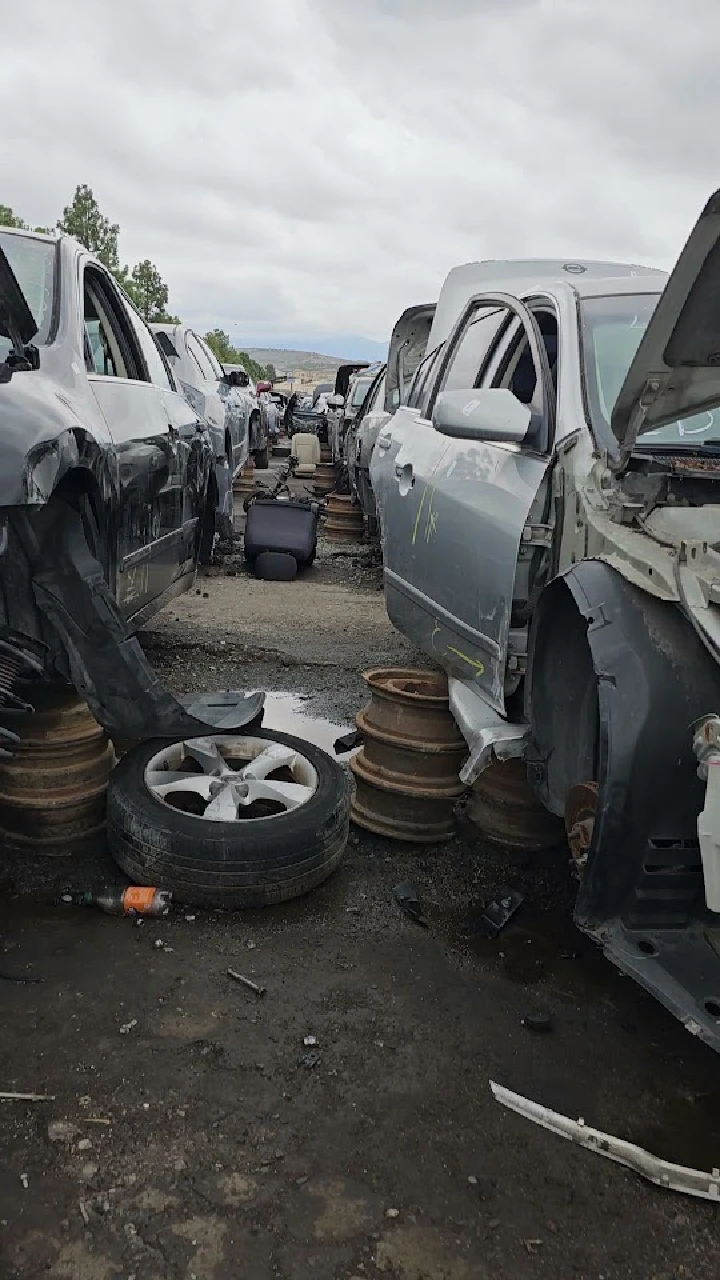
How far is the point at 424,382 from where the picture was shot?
545 cm

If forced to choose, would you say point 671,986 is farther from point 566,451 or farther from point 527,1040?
point 566,451

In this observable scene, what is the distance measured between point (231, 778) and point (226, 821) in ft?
1.18

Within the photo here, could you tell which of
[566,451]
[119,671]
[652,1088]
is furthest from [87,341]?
[652,1088]

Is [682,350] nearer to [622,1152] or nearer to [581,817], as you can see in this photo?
[581,817]

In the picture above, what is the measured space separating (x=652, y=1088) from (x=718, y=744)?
1.05 meters

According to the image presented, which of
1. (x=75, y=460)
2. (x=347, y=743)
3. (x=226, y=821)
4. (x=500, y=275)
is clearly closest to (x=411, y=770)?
(x=226, y=821)

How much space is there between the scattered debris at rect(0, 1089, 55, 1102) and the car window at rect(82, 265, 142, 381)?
8.99 feet

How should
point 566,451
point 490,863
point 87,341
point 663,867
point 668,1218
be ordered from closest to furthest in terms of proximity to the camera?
point 668,1218 < point 663,867 < point 566,451 < point 490,863 < point 87,341

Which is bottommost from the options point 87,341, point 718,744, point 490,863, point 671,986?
point 490,863

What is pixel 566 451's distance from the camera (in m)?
3.23

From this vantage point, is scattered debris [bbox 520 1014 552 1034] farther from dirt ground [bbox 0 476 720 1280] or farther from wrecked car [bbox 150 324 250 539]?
wrecked car [bbox 150 324 250 539]

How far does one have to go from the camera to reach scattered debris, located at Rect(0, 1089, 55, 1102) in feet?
7.49

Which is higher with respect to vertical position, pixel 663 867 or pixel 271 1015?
pixel 663 867

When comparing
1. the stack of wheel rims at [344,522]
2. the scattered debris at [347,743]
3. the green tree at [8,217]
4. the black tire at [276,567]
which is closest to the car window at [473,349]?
the scattered debris at [347,743]
